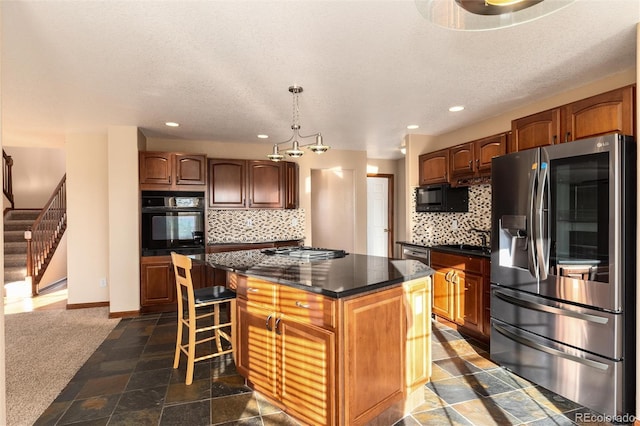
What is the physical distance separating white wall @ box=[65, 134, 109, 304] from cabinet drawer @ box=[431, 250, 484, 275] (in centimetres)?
449

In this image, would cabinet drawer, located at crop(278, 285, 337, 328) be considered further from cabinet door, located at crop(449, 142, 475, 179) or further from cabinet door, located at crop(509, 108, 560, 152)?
cabinet door, located at crop(449, 142, 475, 179)

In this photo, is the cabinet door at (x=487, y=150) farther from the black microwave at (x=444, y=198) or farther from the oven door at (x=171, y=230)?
the oven door at (x=171, y=230)

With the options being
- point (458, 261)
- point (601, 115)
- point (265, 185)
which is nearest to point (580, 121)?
point (601, 115)

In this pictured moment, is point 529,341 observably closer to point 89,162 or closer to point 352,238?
point 352,238

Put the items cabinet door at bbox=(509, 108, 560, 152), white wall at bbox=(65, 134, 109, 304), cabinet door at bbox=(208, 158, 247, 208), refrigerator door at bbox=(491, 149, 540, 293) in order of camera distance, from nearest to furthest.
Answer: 1. refrigerator door at bbox=(491, 149, 540, 293)
2. cabinet door at bbox=(509, 108, 560, 152)
3. white wall at bbox=(65, 134, 109, 304)
4. cabinet door at bbox=(208, 158, 247, 208)

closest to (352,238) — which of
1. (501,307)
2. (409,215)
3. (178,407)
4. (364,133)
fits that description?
(409,215)

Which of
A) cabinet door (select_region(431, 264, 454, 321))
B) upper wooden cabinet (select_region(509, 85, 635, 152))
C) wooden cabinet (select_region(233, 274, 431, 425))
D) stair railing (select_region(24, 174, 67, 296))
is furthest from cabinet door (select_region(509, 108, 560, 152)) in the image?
stair railing (select_region(24, 174, 67, 296))

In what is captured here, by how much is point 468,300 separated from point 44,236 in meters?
7.23

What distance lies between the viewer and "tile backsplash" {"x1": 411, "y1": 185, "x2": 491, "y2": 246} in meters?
4.23

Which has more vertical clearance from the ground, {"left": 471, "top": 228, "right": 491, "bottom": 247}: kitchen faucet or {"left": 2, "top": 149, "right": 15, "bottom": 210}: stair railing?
{"left": 2, "top": 149, "right": 15, "bottom": 210}: stair railing

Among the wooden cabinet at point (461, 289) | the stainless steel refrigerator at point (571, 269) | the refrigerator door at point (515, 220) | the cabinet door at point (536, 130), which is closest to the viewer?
the stainless steel refrigerator at point (571, 269)

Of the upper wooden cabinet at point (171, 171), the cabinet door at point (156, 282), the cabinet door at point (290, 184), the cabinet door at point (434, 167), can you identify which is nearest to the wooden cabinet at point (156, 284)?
the cabinet door at point (156, 282)

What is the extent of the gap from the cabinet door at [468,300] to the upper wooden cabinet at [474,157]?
1.18m

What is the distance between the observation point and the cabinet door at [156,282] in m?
4.59
